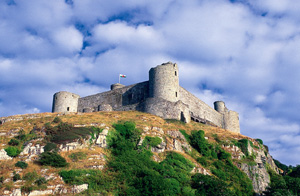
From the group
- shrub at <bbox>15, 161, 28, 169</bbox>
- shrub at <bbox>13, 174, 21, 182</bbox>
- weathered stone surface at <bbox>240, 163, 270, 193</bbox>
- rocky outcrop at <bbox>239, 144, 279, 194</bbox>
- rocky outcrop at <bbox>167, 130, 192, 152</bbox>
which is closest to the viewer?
shrub at <bbox>13, 174, 21, 182</bbox>

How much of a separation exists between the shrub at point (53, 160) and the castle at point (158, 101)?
20327 millimetres

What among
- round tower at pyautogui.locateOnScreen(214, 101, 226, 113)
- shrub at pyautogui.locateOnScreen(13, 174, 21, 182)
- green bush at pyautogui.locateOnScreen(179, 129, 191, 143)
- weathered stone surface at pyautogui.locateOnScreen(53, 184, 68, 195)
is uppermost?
round tower at pyautogui.locateOnScreen(214, 101, 226, 113)

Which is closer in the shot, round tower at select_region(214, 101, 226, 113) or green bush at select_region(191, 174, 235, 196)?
green bush at select_region(191, 174, 235, 196)

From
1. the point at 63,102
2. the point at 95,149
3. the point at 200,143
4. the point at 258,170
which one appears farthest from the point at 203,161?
the point at 63,102

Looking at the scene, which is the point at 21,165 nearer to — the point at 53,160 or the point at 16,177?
the point at 16,177

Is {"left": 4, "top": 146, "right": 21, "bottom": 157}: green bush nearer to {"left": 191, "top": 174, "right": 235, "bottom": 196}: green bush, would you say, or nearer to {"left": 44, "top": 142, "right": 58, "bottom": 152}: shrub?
{"left": 44, "top": 142, "right": 58, "bottom": 152}: shrub

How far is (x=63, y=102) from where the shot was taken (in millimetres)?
61938

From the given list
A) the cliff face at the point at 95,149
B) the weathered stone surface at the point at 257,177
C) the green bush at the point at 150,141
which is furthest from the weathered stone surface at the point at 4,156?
the weathered stone surface at the point at 257,177

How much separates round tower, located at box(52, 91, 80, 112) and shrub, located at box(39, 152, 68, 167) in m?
30.9

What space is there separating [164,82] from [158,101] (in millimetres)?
3444

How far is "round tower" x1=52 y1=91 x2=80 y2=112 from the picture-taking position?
202 feet

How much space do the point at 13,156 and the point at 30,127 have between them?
6.35m

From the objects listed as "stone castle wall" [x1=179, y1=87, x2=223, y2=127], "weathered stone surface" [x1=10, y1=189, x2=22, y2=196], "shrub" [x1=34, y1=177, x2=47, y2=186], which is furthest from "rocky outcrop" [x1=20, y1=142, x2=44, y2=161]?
"stone castle wall" [x1=179, y1=87, x2=223, y2=127]

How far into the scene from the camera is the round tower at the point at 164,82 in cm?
5119
